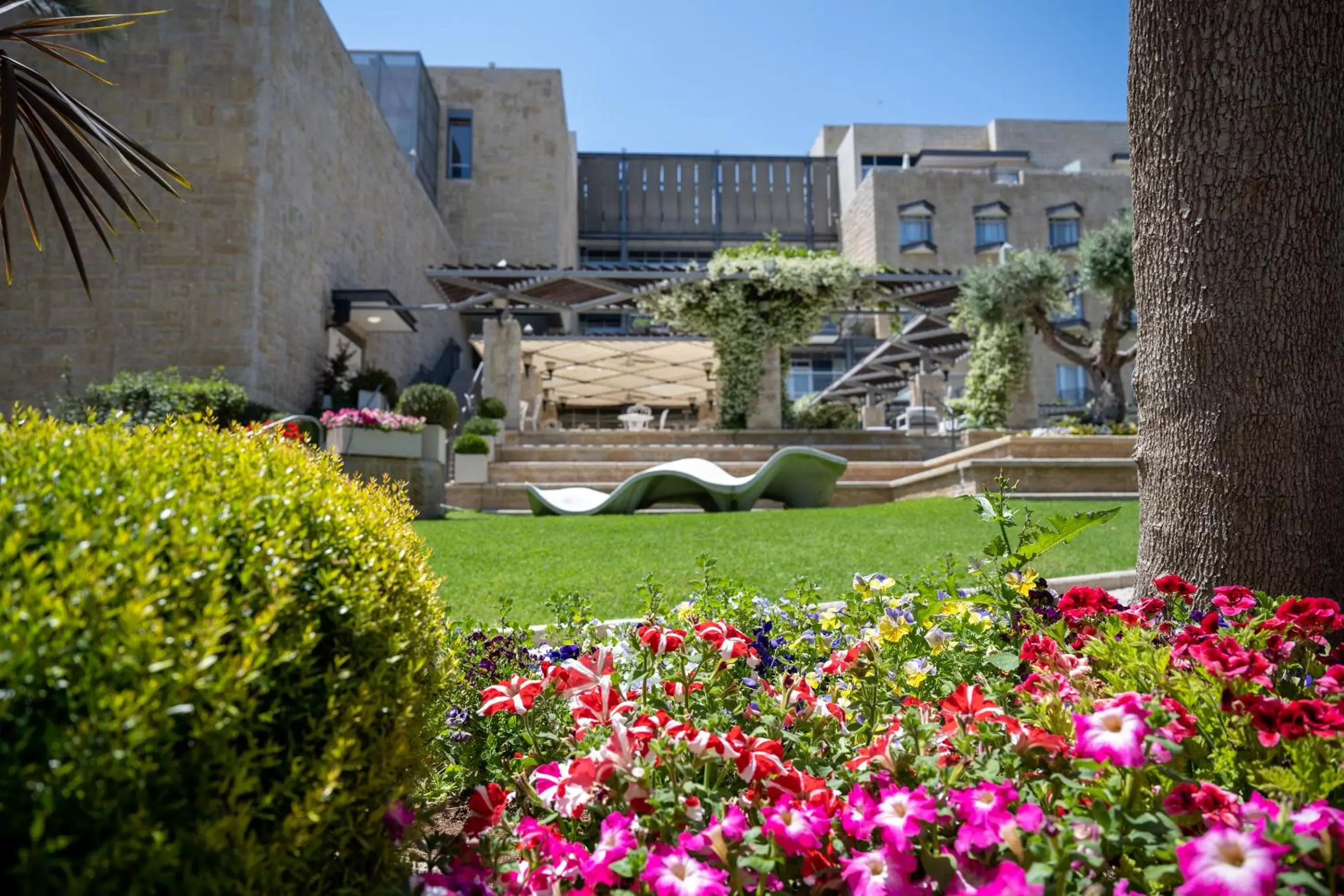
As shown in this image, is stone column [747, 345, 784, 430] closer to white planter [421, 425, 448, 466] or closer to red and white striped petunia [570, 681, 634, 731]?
white planter [421, 425, 448, 466]

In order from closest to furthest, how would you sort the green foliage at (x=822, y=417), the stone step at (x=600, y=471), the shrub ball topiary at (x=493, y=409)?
the stone step at (x=600, y=471) → the shrub ball topiary at (x=493, y=409) → the green foliage at (x=822, y=417)

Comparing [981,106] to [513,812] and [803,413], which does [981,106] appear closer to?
[803,413]

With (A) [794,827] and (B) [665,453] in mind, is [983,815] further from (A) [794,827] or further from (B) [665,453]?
(B) [665,453]

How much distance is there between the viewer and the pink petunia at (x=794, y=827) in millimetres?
1359

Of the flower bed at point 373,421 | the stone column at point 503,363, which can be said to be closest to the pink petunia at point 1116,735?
the flower bed at point 373,421

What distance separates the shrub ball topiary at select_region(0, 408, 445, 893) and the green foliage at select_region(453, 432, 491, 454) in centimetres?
1070

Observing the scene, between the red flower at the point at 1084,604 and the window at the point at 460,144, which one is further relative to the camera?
the window at the point at 460,144

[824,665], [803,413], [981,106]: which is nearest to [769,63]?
[803,413]

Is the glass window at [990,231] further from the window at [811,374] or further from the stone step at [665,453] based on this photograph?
the stone step at [665,453]

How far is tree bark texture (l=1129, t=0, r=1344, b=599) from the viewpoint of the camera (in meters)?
2.52

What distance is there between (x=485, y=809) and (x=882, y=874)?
2.50 ft

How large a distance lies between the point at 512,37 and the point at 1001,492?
95.5 ft

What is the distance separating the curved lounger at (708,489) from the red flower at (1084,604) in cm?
756

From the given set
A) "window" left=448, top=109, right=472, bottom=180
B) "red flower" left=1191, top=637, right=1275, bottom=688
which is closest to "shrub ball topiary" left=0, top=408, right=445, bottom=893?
"red flower" left=1191, top=637, right=1275, bottom=688
